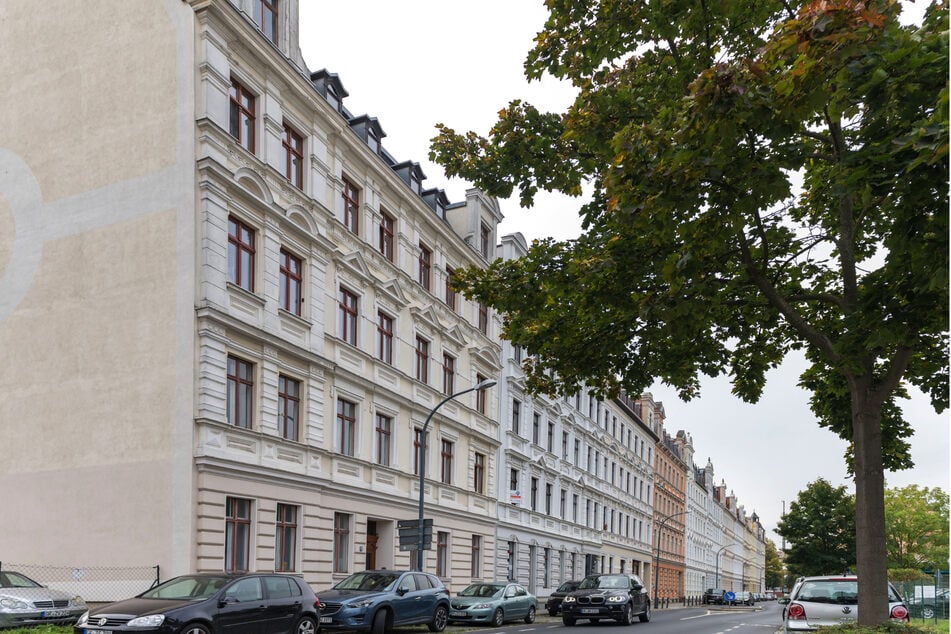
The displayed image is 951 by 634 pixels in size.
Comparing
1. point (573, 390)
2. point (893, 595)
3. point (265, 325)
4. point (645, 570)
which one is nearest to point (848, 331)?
point (573, 390)

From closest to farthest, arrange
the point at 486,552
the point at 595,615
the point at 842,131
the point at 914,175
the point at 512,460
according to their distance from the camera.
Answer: the point at 914,175
the point at 842,131
the point at 595,615
the point at 486,552
the point at 512,460

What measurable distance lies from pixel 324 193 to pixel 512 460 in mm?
18363

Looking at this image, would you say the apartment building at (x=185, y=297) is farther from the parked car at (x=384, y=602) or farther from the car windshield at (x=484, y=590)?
the car windshield at (x=484, y=590)

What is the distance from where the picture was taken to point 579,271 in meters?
12.4

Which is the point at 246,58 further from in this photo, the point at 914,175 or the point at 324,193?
the point at 914,175

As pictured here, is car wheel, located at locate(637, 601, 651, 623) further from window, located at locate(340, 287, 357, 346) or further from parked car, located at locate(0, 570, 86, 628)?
parked car, located at locate(0, 570, 86, 628)

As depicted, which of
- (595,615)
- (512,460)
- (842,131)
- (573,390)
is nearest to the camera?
(842,131)

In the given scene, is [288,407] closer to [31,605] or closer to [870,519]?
[31,605]

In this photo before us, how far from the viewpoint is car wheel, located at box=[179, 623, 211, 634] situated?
1328 cm

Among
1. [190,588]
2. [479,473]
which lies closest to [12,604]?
[190,588]

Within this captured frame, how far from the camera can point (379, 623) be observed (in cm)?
1936

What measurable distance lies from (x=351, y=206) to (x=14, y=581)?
14.3 meters

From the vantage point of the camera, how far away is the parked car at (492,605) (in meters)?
25.1

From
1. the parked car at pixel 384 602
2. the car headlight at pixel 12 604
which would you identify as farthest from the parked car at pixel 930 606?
the car headlight at pixel 12 604
